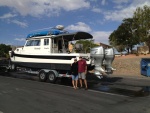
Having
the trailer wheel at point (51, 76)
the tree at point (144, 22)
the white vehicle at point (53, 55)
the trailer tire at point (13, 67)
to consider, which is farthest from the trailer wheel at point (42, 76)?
the tree at point (144, 22)

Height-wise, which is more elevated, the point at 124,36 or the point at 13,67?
the point at 124,36

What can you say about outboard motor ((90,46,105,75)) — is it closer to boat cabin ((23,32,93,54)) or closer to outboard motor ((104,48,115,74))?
outboard motor ((104,48,115,74))

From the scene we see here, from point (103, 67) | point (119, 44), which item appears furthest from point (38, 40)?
point (119, 44)

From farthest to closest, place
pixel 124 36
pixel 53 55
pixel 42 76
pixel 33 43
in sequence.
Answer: pixel 124 36 → pixel 33 43 → pixel 42 76 → pixel 53 55

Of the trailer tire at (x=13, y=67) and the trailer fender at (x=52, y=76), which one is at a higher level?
the trailer tire at (x=13, y=67)

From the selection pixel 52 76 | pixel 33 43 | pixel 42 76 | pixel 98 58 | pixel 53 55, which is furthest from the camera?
pixel 33 43

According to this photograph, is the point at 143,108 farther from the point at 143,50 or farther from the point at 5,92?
the point at 143,50

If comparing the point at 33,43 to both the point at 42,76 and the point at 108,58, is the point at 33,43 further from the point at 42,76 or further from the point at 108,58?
the point at 108,58

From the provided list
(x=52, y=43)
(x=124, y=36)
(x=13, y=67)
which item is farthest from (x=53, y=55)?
(x=124, y=36)

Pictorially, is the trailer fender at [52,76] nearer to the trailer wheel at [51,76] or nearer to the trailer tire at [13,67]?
the trailer wheel at [51,76]

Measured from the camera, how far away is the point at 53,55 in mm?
16500

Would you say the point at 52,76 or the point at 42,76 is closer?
the point at 52,76

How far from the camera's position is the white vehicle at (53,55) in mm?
15500

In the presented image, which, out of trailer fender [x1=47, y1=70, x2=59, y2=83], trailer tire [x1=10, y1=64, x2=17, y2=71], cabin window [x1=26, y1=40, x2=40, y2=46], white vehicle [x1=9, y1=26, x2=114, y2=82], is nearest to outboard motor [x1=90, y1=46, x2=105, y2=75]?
white vehicle [x1=9, y1=26, x2=114, y2=82]
